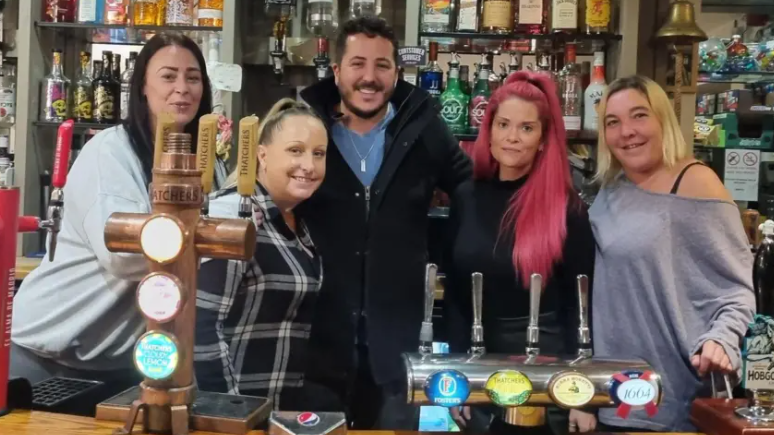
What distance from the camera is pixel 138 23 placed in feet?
9.53

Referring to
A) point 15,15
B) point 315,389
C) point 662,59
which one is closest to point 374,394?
point 315,389

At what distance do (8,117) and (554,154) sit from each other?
2.40m

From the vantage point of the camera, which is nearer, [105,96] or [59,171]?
[59,171]

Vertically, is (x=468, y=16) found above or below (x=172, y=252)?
above

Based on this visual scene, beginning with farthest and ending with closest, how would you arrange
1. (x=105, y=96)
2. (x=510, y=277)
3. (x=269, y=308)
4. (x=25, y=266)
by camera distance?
(x=105, y=96), (x=25, y=266), (x=510, y=277), (x=269, y=308)

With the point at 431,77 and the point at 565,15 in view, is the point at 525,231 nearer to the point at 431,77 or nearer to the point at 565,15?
the point at 431,77

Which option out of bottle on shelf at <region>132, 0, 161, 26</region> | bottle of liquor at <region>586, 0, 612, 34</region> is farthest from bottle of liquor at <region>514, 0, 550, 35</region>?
bottle on shelf at <region>132, 0, 161, 26</region>

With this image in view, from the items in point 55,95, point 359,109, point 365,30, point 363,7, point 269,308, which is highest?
point 363,7

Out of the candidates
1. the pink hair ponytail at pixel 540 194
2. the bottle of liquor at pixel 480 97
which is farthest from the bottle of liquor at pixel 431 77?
the pink hair ponytail at pixel 540 194

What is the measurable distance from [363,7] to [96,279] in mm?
1748

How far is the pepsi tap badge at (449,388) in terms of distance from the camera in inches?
40.3

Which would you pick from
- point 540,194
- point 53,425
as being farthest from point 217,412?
point 540,194

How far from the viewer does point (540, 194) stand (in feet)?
5.78

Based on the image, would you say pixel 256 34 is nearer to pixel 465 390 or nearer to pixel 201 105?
pixel 201 105
